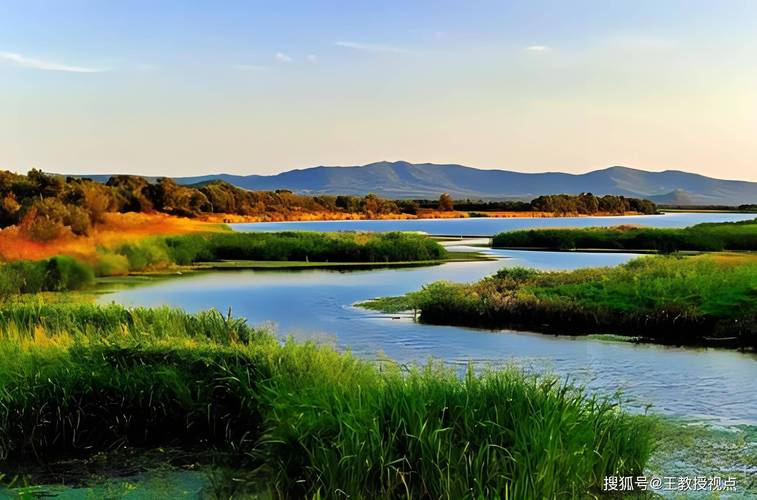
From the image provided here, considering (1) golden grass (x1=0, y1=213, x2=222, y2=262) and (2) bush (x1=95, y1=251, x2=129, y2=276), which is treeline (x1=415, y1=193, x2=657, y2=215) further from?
(2) bush (x1=95, y1=251, x2=129, y2=276)

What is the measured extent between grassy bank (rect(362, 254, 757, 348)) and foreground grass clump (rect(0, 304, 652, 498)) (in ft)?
29.2

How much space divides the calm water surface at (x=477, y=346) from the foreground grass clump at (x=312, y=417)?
81.6 inches

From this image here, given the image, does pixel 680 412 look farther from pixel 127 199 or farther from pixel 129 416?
pixel 127 199

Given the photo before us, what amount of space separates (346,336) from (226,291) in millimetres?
9978

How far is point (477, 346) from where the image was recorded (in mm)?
15516

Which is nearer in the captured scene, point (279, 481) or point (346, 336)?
point (279, 481)

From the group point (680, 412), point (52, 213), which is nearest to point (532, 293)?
point (680, 412)

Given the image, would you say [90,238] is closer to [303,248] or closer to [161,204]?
[303,248]

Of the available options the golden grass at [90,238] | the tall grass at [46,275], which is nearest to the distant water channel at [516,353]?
the tall grass at [46,275]

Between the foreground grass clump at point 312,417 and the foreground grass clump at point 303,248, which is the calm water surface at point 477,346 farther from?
the foreground grass clump at point 303,248

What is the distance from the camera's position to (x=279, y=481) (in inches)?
270

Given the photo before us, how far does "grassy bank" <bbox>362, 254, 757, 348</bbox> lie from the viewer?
16969mm

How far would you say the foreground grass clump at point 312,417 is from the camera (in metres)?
6.37

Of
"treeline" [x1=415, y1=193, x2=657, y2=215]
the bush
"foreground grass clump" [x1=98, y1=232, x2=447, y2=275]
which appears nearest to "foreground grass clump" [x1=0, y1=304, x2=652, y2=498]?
the bush
